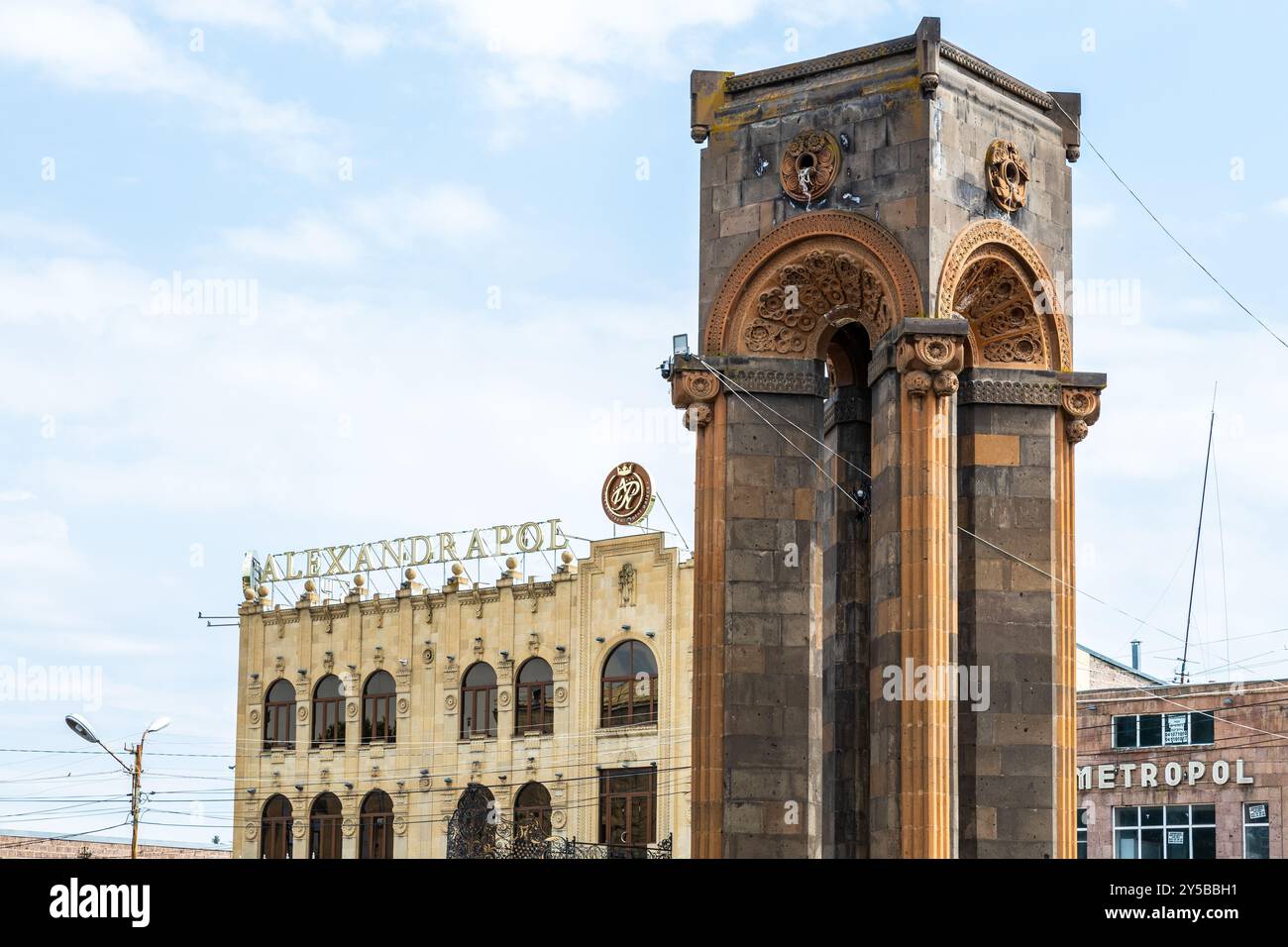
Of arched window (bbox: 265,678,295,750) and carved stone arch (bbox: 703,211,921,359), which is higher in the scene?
carved stone arch (bbox: 703,211,921,359)

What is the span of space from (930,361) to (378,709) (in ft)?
222

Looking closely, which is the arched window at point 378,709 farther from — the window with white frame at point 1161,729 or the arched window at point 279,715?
the window with white frame at point 1161,729

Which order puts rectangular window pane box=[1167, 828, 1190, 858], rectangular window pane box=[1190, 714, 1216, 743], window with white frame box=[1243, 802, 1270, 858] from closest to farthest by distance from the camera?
window with white frame box=[1243, 802, 1270, 858] → rectangular window pane box=[1167, 828, 1190, 858] → rectangular window pane box=[1190, 714, 1216, 743]

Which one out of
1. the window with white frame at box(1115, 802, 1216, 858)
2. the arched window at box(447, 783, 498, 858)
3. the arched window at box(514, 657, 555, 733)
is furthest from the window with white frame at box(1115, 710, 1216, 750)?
the arched window at box(447, 783, 498, 858)

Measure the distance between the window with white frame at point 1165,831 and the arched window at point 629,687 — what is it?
19280mm

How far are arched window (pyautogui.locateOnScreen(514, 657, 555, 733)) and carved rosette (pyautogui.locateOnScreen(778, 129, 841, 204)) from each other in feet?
187

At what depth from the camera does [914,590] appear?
27000 millimetres

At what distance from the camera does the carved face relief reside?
2919 cm

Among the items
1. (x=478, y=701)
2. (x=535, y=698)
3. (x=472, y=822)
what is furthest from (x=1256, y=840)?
(x=478, y=701)

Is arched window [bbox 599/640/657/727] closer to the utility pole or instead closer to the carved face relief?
the utility pole
